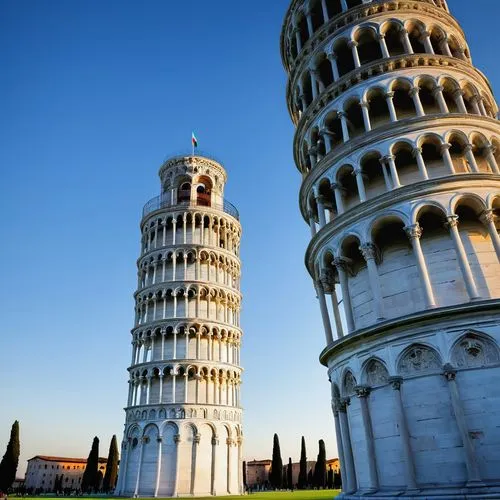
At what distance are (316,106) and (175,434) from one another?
33252mm

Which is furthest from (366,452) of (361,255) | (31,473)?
(31,473)

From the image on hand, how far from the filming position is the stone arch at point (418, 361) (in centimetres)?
1520

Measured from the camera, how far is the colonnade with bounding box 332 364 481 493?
13.9 meters

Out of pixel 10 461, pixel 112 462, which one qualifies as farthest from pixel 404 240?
pixel 112 462

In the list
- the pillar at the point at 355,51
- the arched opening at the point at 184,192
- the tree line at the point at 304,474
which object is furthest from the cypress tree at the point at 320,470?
the pillar at the point at 355,51

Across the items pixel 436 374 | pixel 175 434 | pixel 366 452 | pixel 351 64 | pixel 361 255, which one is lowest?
pixel 366 452

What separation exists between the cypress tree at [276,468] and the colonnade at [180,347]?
1228 inches

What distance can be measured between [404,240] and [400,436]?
754 centimetres

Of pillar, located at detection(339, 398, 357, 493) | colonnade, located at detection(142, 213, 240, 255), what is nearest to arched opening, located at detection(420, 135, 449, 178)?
pillar, located at detection(339, 398, 357, 493)

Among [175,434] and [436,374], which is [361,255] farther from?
[175,434]

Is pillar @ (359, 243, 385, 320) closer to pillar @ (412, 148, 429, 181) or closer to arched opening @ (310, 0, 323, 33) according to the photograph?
pillar @ (412, 148, 429, 181)

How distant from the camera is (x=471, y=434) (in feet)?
45.9

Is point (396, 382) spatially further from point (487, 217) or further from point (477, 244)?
point (487, 217)

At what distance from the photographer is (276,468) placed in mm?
72125
